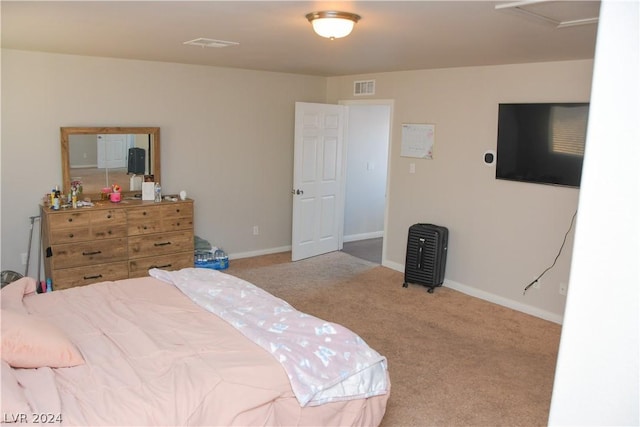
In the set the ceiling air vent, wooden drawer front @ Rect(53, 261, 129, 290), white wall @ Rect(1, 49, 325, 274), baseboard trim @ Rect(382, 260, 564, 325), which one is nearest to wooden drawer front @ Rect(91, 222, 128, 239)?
wooden drawer front @ Rect(53, 261, 129, 290)

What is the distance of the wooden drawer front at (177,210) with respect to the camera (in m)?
5.05

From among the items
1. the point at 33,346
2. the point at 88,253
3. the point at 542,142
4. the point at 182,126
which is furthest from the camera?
the point at 182,126

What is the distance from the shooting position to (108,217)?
185 inches

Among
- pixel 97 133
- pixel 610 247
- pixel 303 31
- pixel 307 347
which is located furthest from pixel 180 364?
pixel 97 133

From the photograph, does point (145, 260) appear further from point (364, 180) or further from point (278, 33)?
point (364, 180)

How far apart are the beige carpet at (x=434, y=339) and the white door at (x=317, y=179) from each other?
15.4 inches

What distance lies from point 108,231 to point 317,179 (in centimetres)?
261

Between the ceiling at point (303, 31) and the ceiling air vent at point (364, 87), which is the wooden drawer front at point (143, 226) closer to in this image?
the ceiling at point (303, 31)

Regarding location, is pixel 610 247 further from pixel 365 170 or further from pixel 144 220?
pixel 365 170

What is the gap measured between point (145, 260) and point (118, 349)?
9.06 ft

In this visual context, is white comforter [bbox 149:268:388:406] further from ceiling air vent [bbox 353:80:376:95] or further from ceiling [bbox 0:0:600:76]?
ceiling air vent [bbox 353:80:376:95]

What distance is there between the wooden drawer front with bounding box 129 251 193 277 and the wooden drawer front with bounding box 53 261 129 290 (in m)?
0.09

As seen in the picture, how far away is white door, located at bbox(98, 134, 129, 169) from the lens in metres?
4.98

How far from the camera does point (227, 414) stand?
1.98 meters
